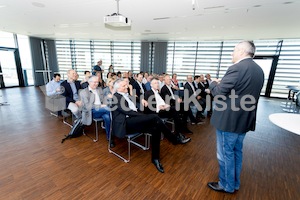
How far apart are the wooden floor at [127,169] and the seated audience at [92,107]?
1.60 ft

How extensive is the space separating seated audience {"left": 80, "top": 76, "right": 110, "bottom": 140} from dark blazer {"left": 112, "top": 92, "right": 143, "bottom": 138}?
691mm

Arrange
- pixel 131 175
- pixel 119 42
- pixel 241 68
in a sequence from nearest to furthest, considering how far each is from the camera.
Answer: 1. pixel 241 68
2. pixel 131 175
3. pixel 119 42

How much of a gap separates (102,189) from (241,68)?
218 centimetres

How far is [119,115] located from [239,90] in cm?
167

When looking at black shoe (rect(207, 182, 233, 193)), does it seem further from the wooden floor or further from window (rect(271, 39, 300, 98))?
window (rect(271, 39, 300, 98))

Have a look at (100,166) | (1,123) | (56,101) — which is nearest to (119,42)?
(56,101)

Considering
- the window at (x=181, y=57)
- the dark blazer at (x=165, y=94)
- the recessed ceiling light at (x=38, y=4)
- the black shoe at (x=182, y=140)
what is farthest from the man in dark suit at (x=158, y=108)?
the window at (x=181, y=57)

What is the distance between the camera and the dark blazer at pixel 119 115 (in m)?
2.33

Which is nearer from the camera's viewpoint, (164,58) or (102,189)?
(102,189)

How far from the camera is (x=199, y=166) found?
245 centimetres

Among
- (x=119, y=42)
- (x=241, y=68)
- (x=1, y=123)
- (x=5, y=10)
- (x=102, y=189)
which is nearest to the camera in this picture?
(x=241, y=68)

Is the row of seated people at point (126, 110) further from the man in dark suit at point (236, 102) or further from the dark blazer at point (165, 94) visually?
the man in dark suit at point (236, 102)

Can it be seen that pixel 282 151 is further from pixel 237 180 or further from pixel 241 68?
pixel 241 68

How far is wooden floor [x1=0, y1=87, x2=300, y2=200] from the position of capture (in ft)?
6.21
